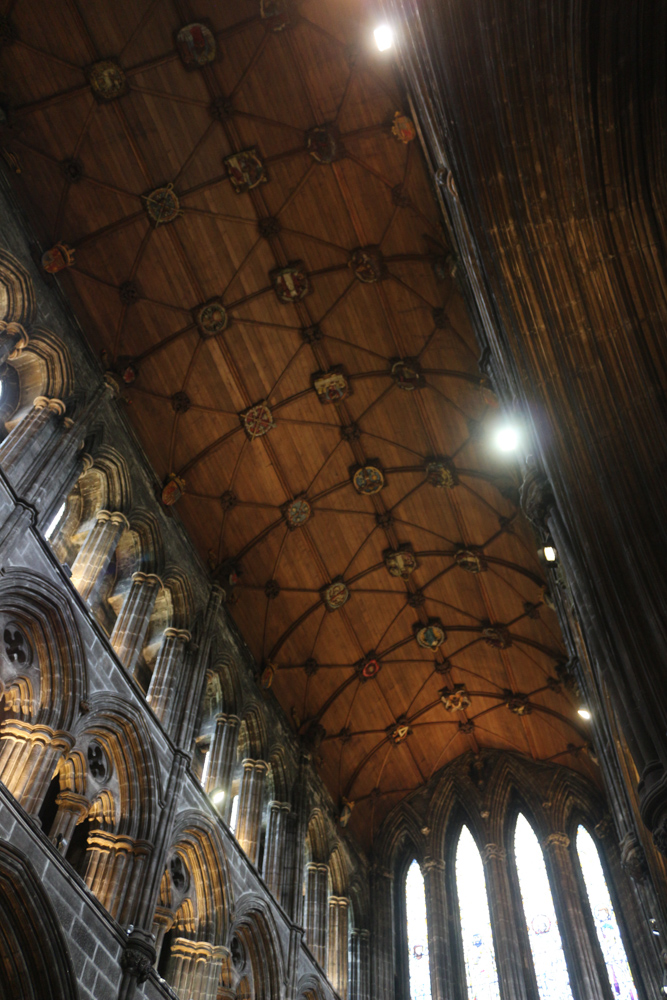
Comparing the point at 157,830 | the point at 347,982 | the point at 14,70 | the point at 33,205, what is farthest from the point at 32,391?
the point at 347,982

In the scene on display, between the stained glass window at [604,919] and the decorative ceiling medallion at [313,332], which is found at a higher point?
the decorative ceiling medallion at [313,332]

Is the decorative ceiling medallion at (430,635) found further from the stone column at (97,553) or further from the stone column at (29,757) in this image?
the stone column at (29,757)

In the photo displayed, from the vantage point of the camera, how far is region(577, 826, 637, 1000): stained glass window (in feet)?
52.6

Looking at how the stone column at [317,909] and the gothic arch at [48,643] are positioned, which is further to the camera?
the stone column at [317,909]

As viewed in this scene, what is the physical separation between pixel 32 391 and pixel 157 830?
6730mm

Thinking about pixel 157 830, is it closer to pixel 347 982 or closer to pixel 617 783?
pixel 617 783

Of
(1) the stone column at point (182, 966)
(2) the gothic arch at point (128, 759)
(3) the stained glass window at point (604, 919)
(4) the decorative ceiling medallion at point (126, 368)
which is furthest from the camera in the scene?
(3) the stained glass window at point (604, 919)

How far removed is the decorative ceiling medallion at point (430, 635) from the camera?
19.5 meters

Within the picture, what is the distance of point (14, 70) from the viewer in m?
13.1

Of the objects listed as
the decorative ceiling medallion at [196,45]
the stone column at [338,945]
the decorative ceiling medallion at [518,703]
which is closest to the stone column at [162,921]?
the stone column at [338,945]

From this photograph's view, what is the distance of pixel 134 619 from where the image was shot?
1403 cm

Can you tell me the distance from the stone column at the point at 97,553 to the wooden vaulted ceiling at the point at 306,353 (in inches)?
79.5

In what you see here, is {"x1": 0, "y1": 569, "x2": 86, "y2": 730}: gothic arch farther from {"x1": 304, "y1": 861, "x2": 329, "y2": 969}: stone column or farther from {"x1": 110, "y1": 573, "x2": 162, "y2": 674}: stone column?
{"x1": 304, "y1": 861, "x2": 329, "y2": 969}: stone column

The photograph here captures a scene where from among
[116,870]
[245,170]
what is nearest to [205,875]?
[116,870]
